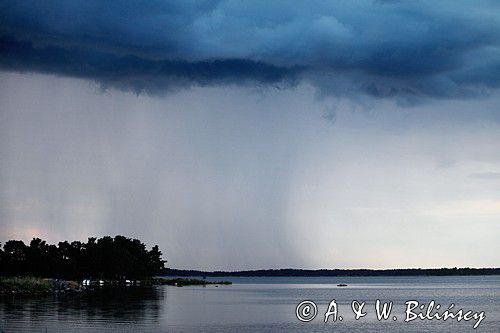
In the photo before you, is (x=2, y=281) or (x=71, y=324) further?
(x=2, y=281)

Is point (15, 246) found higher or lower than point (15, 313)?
higher

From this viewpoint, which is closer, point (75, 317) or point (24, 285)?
point (75, 317)

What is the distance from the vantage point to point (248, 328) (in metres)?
72.9

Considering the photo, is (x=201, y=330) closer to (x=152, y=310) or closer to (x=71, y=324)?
(x=71, y=324)

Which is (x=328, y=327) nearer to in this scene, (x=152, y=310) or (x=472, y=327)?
(x=472, y=327)

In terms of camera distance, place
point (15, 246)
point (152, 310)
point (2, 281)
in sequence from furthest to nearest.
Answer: point (15, 246), point (2, 281), point (152, 310)

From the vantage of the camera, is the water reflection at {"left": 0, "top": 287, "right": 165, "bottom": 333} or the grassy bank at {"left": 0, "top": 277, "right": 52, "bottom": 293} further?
the grassy bank at {"left": 0, "top": 277, "right": 52, "bottom": 293}

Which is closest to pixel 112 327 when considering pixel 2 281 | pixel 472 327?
pixel 472 327

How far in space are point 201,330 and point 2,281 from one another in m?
72.5

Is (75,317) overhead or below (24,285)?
below

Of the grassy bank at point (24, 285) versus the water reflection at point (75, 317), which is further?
the grassy bank at point (24, 285)

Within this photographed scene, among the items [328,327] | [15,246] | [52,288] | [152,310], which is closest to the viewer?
[328,327]

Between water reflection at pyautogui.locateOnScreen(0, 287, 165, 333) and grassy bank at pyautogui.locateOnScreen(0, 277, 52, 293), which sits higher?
grassy bank at pyautogui.locateOnScreen(0, 277, 52, 293)

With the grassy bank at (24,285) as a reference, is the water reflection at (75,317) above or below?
below
